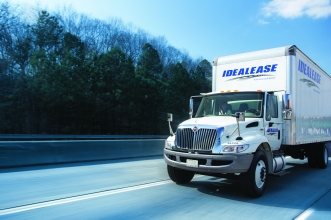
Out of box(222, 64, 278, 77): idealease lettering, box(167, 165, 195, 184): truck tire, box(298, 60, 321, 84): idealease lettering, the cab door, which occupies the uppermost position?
box(298, 60, 321, 84): idealease lettering

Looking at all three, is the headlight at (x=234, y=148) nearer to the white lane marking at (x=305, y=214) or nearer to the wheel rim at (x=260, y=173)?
the wheel rim at (x=260, y=173)

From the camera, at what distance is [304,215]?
Answer: 217 inches

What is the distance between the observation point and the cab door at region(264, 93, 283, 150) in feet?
24.9

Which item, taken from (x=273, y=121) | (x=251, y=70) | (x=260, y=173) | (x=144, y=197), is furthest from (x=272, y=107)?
(x=144, y=197)

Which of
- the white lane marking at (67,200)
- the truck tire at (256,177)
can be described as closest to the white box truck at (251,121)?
the truck tire at (256,177)

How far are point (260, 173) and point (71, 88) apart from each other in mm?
26761

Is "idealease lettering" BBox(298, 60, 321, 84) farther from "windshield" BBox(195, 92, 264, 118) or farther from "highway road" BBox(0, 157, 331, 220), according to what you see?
"highway road" BBox(0, 157, 331, 220)

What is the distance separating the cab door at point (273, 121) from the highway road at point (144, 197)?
1280mm

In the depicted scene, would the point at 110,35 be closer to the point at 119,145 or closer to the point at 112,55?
the point at 112,55

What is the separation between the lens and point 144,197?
6418mm

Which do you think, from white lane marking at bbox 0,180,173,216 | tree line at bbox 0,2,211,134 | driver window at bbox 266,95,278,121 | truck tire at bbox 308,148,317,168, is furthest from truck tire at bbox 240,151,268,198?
tree line at bbox 0,2,211,134

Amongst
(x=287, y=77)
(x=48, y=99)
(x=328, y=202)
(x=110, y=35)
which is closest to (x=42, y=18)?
(x=48, y=99)

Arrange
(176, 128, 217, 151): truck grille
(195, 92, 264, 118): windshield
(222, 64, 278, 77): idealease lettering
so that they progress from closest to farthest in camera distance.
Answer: (176, 128, 217, 151): truck grille, (195, 92, 264, 118): windshield, (222, 64, 278, 77): idealease lettering

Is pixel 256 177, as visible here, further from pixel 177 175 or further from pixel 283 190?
pixel 177 175
